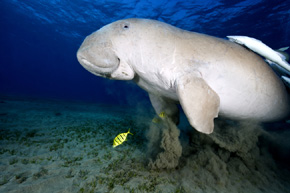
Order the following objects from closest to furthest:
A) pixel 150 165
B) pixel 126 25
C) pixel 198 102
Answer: pixel 198 102, pixel 126 25, pixel 150 165

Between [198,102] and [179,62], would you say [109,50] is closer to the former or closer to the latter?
[179,62]

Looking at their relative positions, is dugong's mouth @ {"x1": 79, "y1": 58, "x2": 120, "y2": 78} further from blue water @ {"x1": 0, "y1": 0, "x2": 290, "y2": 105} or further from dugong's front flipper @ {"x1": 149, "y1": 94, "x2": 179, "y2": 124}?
blue water @ {"x1": 0, "y1": 0, "x2": 290, "y2": 105}

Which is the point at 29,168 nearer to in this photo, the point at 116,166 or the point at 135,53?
the point at 116,166

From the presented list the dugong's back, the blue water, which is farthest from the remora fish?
the blue water

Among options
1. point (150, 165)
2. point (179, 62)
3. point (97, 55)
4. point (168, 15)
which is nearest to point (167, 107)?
point (150, 165)

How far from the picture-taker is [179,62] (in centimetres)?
190

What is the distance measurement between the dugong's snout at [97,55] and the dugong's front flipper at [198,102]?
0.97 m

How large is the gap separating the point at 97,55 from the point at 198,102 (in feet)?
4.63

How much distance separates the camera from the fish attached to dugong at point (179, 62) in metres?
1.83

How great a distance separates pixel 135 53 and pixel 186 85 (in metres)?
0.83

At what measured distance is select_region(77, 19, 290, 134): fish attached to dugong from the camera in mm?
1827

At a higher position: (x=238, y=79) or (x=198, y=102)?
(x=238, y=79)

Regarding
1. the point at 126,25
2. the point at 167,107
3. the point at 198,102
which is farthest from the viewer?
the point at 167,107

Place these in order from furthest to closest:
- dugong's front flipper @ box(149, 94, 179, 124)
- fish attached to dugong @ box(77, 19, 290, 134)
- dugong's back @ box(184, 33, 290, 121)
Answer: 1. dugong's front flipper @ box(149, 94, 179, 124)
2. dugong's back @ box(184, 33, 290, 121)
3. fish attached to dugong @ box(77, 19, 290, 134)
